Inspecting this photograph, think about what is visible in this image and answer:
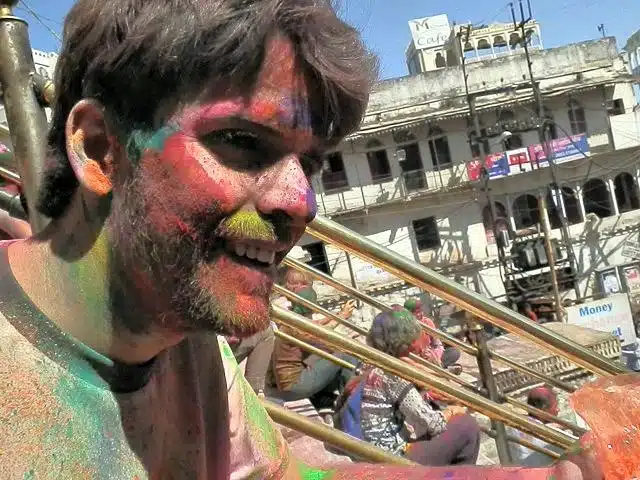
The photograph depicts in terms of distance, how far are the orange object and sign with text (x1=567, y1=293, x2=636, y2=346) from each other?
1144cm

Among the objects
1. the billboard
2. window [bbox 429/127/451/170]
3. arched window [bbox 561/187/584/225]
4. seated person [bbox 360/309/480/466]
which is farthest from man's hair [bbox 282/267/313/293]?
the billboard

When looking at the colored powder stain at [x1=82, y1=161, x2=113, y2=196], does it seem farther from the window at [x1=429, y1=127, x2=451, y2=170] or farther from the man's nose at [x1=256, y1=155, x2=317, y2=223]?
the window at [x1=429, y1=127, x2=451, y2=170]

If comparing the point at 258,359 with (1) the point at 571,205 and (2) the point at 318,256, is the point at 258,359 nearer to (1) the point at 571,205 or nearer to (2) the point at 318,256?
(2) the point at 318,256

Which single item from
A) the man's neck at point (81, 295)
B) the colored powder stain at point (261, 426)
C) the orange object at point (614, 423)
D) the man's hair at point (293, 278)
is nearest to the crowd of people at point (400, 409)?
the man's hair at point (293, 278)

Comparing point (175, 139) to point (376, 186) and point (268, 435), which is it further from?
point (376, 186)

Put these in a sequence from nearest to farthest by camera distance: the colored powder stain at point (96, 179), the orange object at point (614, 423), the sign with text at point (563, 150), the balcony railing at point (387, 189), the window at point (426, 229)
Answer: the colored powder stain at point (96, 179) < the orange object at point (614, 423) < the sign with text at point (563, 150) < the balcony railing at point (387, 189) < the window at point (426, 229)

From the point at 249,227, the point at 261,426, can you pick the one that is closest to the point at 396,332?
the point at 261,426

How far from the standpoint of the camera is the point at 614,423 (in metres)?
1.31

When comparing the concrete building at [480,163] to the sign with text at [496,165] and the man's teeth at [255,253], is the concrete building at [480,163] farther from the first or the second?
the man's teeth at [255,253]

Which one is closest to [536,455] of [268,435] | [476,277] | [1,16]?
[268,435]

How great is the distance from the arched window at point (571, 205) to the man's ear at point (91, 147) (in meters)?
28.5

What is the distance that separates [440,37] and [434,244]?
1422cm

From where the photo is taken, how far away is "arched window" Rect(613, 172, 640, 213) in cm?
2811

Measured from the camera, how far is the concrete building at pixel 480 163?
2705cm
